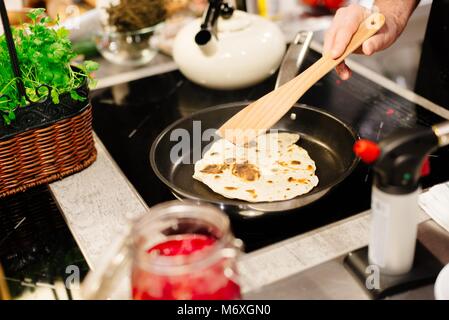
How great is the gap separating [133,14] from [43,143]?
80cm

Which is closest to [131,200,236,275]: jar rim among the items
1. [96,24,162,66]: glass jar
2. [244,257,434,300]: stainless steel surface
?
[244,257,434,300]: stainless steel surface

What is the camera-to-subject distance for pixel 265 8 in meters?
2.16

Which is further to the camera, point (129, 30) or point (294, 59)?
point (129, 30)

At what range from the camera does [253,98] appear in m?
1.61

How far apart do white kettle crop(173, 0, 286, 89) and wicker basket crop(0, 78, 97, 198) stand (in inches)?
16.8

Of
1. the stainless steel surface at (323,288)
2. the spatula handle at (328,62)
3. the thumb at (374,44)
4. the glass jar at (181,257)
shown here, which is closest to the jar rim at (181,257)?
the glass jar at (181,257)

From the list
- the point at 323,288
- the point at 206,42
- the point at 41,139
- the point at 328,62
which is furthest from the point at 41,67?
the point at 323,288

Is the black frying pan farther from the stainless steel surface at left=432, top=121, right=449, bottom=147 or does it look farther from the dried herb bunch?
the dried herb bunch

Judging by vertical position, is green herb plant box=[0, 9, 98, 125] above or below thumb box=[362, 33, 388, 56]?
above

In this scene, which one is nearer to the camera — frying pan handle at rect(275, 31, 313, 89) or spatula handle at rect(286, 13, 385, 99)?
spatula handle at rect(286, 13, 385, 99)

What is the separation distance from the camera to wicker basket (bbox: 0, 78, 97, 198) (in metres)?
1.12

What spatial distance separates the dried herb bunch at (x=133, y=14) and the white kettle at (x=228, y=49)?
300 millimetres

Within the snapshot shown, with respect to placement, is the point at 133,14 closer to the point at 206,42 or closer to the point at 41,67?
the point at 206,42
